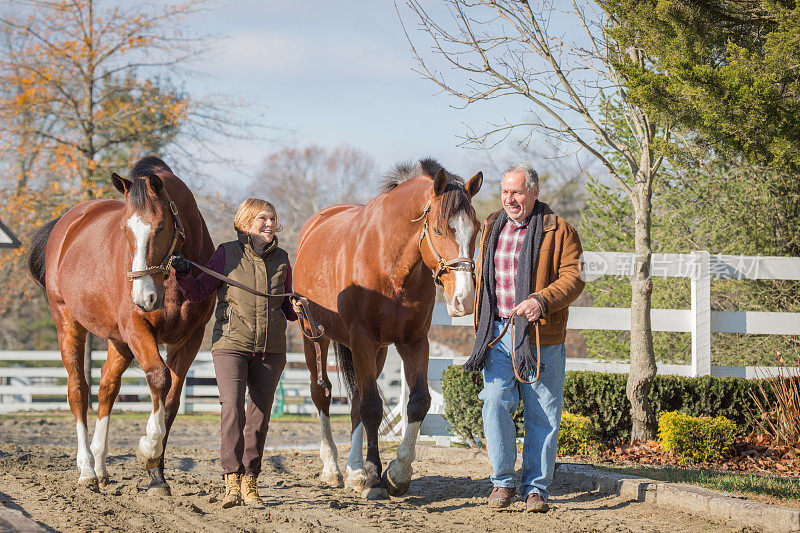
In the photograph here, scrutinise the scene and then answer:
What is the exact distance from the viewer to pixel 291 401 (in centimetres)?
1755

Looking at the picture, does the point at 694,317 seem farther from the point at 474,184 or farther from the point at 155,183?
the point at 155,183

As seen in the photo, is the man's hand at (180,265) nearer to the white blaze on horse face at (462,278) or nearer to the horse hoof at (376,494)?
the white blaze on horse face at (462,278)

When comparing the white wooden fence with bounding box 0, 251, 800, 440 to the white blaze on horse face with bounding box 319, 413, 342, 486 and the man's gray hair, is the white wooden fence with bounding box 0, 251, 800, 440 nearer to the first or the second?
the white blaze on horse face with bounding box 319, 413, 342, 486

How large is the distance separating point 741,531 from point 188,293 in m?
3.61

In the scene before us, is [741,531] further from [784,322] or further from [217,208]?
[217,208]

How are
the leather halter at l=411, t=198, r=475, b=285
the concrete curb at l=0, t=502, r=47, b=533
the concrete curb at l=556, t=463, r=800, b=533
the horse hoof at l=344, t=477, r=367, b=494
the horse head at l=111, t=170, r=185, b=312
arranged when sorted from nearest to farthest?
the concrete curb at l=0, t=502, r=47, b=533 < the concrete curb at l=556, t=463, r=800, b=533 < the leather halter at l=411, t=198, r=475, b=285 < the horse head at l=111, t=170, r=185, b=312 < the horse hoof at l=344, t=477, r=367, b=494

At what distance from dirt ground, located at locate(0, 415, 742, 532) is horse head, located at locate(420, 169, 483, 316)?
133 cm

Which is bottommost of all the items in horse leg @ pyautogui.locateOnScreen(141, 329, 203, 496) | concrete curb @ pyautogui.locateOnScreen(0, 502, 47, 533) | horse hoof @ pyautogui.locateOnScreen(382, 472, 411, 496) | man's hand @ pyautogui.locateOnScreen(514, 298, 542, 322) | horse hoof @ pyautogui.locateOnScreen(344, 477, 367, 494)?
horse hoof @ pyautogui.locateOnScreen(344, 477, 367, 494)

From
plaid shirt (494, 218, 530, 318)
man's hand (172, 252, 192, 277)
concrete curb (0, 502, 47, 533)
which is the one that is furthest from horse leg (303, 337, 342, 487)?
concrete curb (0, 502, 47, 533)

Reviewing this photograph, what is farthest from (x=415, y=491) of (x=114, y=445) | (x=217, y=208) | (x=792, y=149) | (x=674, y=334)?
(x=217, y=208)

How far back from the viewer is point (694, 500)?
466 cm

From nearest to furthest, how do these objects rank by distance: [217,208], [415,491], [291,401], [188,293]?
[188,293], [415,491], [217,208], [291,401]

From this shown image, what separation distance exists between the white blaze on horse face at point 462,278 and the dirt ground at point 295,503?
124 cm

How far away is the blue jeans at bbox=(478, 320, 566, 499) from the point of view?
15.4ft
